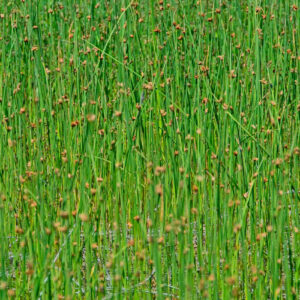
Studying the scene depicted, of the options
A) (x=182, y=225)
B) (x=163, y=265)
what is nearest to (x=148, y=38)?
(x=163, y=265)

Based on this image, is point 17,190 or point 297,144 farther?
point 297,144

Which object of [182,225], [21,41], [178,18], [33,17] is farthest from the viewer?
[178,18]

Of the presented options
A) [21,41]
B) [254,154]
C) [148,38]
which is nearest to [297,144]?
[254,154]

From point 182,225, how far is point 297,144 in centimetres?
184

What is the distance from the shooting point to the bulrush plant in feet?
6.64

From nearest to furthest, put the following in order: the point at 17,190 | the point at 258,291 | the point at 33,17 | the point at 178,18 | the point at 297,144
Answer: the point at 258,291 < the point at 17,190 < the point at 297,144 < the point at 33,17 < the point at 178,18

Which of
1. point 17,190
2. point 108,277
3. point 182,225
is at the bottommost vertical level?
point 108,277

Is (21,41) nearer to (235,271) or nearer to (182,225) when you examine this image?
(235,271)

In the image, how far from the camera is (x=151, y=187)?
196cm

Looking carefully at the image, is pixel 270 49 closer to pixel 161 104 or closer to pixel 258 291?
pixel 161 104

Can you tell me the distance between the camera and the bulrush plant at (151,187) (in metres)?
2.02

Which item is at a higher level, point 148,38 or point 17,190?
point 148,38

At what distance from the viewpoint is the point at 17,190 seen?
323cm

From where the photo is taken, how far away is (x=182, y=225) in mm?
1743
